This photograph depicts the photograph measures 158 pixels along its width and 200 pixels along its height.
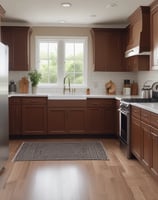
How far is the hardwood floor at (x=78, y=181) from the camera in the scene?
10.4ft

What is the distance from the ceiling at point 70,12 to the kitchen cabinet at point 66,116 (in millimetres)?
1650

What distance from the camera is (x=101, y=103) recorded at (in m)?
6.11

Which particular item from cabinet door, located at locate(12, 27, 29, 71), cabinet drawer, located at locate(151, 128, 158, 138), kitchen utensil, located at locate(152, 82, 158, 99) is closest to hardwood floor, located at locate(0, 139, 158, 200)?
cabinet drawer, located at locate(151, 128, 158, 138)

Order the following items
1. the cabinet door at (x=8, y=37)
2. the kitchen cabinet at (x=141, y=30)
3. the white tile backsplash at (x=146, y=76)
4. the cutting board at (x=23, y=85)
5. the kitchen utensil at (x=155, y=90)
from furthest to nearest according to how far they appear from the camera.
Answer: the cutting board at (x=23, y=85), the cabinet door at (x=8, y=37), the white tile backsplash at (x=146, y=76), the kitchen utensil at (x=155, y=90), the kitchen cabinet at (x=141, y=30)

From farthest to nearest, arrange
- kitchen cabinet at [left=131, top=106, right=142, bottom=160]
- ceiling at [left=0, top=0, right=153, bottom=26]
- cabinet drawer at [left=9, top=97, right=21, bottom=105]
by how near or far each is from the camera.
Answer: cabinet drawer at [left=9, top=97, right=21, bottom=105], ceiling at [left=0, top=0, right=153, bottom=26], kitchen cabinet at [left=131, top=106, right=142, bottom=160]

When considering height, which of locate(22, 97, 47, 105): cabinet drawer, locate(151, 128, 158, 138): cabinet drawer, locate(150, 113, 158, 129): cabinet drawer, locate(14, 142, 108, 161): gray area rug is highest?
locate(22, 97, 47, 105): cabinet drawer

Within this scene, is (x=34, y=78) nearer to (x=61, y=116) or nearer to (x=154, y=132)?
(x=61, y=116)

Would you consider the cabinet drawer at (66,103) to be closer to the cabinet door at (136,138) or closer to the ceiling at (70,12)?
the ceiling at (70,12)

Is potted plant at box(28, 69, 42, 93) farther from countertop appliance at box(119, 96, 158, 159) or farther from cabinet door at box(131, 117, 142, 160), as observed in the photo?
cabinet door at box(131, 117, 142, 160)

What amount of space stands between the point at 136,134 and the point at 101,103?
74.0 inches

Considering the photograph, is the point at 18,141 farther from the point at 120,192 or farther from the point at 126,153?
the point at 120,192

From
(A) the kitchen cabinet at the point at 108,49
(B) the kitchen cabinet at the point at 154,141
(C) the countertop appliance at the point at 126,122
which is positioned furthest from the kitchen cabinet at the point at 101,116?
(B) the kitchen cabinet at the point at 154,141

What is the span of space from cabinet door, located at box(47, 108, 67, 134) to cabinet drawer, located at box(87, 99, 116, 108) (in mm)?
558

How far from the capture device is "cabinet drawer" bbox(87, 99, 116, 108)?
20.0 feet
